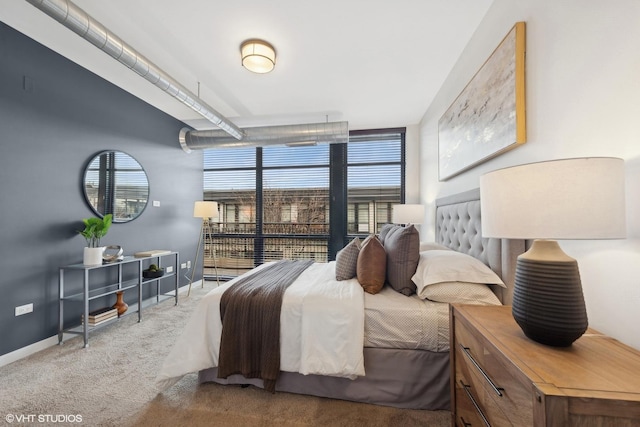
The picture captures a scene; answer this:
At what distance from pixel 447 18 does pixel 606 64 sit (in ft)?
4.55

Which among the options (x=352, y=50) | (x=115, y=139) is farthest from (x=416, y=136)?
(x=115, y=139)

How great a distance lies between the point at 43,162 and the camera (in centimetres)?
238

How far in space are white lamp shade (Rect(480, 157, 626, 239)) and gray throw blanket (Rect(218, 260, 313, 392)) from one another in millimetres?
1407

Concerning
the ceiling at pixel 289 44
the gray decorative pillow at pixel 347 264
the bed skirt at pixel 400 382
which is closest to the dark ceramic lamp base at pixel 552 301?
the bed skirt at pixel 400 382

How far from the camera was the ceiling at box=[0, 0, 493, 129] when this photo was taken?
75.2 inches

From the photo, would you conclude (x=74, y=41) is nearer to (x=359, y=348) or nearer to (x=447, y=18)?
(x=447, y=18)

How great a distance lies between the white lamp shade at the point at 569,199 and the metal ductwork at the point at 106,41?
2.63m

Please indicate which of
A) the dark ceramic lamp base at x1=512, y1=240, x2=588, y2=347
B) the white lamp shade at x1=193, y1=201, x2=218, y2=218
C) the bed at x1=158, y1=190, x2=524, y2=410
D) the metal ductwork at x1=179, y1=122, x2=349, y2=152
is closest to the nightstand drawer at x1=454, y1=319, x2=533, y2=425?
the dark ceramic lamp base at x1=512, y1=240, x2=588, y2=347

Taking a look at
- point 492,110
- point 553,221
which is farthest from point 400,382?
point 492,110

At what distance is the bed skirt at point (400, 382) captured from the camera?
1.56 metres

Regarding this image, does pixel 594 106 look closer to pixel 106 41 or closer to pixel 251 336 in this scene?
pixel 251 336

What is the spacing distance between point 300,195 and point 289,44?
107 inches

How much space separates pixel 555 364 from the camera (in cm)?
75

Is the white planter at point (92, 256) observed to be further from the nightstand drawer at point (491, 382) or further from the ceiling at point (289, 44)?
the nightstand drawer at point (491, 382)
